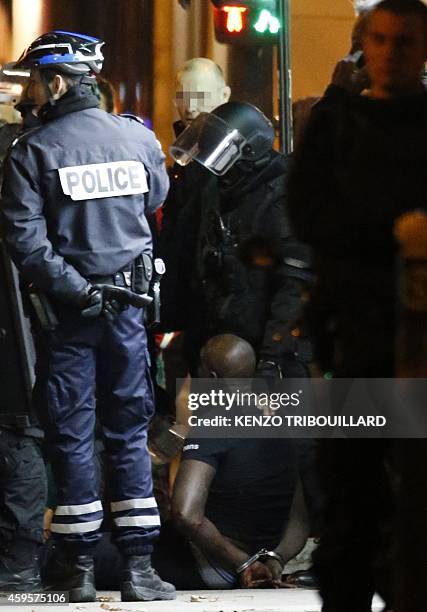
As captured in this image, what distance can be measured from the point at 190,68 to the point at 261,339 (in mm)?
1108

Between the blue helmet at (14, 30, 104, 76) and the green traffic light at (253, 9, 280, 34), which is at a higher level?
the blue helmet at (14, 30, 104, 76)

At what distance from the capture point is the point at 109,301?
6785 mm

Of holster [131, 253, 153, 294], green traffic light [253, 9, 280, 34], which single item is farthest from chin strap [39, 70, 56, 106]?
green traffic light [253, 9, 280, 34]

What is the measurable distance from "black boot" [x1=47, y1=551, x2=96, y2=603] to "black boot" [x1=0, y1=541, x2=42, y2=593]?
0.52 ft

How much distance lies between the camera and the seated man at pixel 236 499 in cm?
707

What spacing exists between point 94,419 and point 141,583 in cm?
61

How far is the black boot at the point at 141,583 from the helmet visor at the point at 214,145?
1.51 meters

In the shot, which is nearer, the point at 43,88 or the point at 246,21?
the point at 43,88

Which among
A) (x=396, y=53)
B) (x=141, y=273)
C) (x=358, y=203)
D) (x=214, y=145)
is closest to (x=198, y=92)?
(x=214, y=145)

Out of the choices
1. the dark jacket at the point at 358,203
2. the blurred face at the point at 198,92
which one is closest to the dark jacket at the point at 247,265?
the blurred face at the point at 198,92

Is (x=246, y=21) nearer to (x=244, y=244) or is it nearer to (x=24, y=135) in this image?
(x=244, y=244)

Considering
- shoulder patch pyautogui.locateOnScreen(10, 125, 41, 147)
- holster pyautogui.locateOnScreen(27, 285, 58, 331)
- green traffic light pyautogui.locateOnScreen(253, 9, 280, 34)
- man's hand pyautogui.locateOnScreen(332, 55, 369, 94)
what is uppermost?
man's hand pyautogui.locateOnScreen(332, 55, 369, 94)

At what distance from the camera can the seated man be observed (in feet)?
23.2

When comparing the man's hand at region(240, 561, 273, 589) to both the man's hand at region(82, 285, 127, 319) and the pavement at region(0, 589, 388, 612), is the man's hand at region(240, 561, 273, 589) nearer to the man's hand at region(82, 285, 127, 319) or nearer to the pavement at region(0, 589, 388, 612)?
the pavement at region(0, 589, 388, 612)
